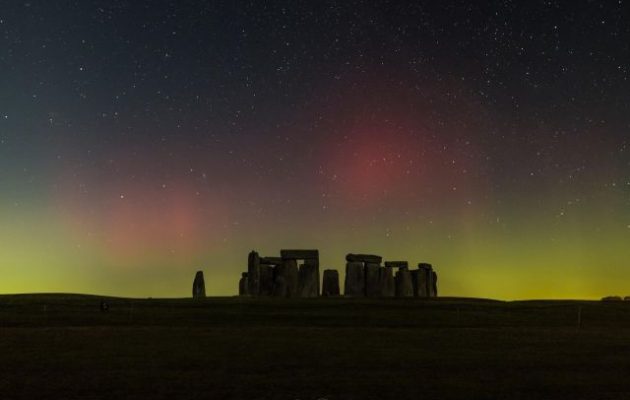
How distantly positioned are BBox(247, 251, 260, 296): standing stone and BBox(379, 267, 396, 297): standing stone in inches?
271

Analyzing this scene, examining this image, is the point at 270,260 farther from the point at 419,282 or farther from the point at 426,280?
the point at 426,280

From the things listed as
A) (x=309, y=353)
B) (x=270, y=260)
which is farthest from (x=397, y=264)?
(x=309, y=353)

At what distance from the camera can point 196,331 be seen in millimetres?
20953

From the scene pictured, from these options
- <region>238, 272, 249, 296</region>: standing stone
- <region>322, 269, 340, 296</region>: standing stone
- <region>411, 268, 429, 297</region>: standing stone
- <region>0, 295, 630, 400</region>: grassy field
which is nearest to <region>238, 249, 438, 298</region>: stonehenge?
<region>322, 269, 340, 296</region>: standing stone

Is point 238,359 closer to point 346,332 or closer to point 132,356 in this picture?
point 132,356

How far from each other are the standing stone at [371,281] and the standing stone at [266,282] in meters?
5.19

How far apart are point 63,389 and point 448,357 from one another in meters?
7.52

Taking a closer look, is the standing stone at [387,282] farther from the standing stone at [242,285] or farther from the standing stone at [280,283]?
the standing stone at [242,285]

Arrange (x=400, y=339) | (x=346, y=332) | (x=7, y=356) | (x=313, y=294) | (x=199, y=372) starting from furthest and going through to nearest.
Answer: (x=313, y=294)
(x=346, y=332)
(x=400, y=339)
(x=7, y=356)
(x=199, y=372)

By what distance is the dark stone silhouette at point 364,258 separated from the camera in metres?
39.5

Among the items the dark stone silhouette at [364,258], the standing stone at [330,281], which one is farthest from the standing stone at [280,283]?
the dark stone silhouette at [364,258]

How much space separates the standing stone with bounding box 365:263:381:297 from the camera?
4000 centimetres

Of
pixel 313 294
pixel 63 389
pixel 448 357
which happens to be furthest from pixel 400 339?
pixel 313 294

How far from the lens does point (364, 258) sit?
131 ft
